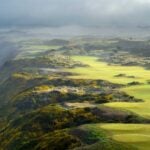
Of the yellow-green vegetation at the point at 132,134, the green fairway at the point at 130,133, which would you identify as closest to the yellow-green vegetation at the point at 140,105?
the green fairway at the point at 130,133

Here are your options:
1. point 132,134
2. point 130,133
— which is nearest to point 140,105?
point 130,133

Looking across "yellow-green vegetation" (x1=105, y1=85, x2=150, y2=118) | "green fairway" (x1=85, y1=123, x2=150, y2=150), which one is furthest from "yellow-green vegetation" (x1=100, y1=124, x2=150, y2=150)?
"yellow-green vegetation" (x1=105, y1=85, x2=150, y2=118)

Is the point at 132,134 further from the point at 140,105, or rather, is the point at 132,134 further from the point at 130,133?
the point at 140,105

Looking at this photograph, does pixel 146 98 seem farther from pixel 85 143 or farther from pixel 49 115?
pixel 85 143

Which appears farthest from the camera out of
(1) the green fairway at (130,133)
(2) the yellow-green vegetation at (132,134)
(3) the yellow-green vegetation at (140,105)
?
(3) the yellow-green vegetation at (140,105)

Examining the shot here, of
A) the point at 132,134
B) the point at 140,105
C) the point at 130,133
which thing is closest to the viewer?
the point at 132,134

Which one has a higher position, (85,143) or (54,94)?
(85,143)

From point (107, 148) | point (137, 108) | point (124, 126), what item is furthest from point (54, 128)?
point (107, 148)

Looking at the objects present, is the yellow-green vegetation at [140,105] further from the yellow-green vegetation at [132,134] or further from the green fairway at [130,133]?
the yellow-green vegetation at [132,134]

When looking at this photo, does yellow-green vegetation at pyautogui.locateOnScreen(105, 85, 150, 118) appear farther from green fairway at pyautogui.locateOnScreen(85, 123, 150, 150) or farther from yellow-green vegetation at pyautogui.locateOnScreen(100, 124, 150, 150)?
yellow-green vegetation at pyautogui.locateOnScreen(100, 124, 150, 150)

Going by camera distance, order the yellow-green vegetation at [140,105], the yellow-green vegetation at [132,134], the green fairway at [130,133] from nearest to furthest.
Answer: the yellow-green vegetation at [132,134], the green fairway at [130,133], the yellow-green vegetation at [140,105]

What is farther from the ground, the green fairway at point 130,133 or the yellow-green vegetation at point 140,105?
the green fairway at point 130,133
